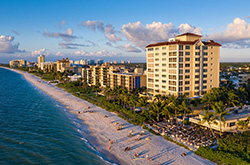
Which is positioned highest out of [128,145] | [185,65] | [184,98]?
Result: [185,65]

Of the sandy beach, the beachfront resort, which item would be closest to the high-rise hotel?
the beachfront resort

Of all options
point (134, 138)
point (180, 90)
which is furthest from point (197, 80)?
point (134, 138)

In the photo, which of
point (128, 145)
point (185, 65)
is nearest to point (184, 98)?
point (185, 65)

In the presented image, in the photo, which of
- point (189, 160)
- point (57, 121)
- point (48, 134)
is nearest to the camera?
point (189, 160)

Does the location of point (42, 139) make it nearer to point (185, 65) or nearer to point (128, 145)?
point (128, 145)

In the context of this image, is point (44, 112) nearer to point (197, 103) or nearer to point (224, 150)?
point (197, 103)

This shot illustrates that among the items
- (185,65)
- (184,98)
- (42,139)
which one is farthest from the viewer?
(185,65)
